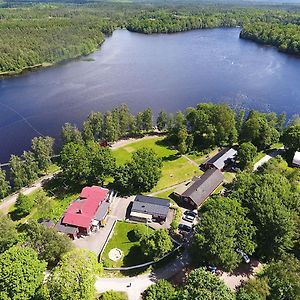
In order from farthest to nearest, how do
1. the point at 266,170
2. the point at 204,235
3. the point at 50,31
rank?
the point at 50,31
the point at 266,170
the point at 204,235

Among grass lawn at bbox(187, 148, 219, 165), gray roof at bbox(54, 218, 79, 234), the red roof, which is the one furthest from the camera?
grass lawn at bbox(187, 148, 219, 165)

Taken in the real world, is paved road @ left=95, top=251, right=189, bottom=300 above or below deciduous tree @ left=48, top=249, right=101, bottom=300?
below

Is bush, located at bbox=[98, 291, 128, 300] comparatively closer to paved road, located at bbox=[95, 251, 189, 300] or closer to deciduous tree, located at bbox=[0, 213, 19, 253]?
paved road, located at bbox=[95, 251, 189, 300]

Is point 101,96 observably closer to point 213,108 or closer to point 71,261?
point 213,108

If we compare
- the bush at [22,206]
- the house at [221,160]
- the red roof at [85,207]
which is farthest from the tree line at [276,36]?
the bush at [22,206]

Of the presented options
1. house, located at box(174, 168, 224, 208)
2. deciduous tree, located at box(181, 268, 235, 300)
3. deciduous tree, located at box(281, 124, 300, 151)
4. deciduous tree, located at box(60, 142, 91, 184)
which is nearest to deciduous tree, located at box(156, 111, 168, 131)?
house, located at box(174, 168, 224, 208)

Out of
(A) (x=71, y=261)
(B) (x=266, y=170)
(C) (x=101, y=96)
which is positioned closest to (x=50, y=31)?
(C) (x=101, y=96)
